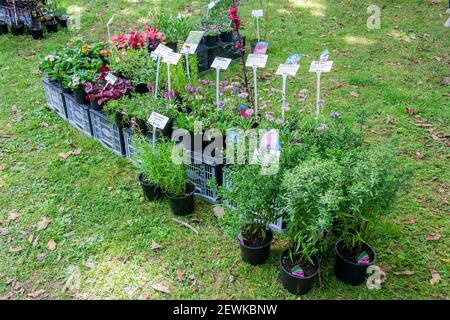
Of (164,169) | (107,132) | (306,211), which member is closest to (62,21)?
(107,132)

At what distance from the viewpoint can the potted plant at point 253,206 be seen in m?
2.47

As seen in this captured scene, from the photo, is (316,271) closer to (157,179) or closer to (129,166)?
(157,179)

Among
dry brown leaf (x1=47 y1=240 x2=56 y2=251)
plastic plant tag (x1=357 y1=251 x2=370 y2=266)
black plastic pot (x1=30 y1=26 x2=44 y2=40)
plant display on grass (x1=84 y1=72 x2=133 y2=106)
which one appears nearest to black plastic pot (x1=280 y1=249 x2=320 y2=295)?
plastic plant tag (x1=357 y1=251 x2=370 y2=266)

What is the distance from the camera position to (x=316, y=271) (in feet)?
8.21

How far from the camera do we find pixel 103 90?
3.76m

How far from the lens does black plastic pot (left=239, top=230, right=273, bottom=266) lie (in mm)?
2684

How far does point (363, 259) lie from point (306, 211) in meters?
0.56

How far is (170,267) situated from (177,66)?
1.98 meters

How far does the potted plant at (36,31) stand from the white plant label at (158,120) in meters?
4.42

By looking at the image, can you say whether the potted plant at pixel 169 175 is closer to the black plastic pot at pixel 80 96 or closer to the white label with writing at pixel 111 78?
the white label with writing at pixel 111 78

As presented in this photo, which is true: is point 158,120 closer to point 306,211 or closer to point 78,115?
point 306,211

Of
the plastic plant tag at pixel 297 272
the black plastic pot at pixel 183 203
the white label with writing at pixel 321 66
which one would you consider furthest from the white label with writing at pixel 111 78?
the plastic plant tag at pixel 297 272

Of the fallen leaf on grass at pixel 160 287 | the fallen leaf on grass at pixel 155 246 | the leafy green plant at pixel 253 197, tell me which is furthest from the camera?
the fallen leaf on grass at pixel 155 246

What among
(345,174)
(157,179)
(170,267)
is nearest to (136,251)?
(170,267)
